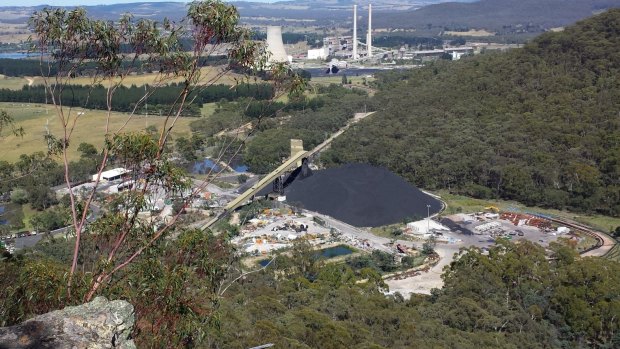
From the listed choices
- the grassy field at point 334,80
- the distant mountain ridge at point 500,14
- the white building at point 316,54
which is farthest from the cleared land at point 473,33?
the grassy field at point 334,80

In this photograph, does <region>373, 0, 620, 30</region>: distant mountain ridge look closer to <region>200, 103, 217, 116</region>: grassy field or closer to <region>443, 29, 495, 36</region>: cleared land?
<region>443, 29, 495, 36</region>: cleared land

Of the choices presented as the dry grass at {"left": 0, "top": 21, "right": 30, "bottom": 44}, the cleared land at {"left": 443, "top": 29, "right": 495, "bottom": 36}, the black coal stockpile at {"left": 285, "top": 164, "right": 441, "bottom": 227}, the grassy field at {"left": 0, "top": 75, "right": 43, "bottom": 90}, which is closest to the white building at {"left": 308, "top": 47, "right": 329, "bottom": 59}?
the grassy field at {"left": 0, "top": 75, "right": 43, "bottom": 90}

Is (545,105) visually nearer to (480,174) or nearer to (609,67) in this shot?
(609,67)

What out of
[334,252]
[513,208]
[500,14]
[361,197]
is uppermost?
[500,14]

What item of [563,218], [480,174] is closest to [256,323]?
[563,218]

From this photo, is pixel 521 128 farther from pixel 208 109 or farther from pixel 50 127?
pixel 50 127

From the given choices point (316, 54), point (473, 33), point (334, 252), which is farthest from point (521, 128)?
point (473, 33)
